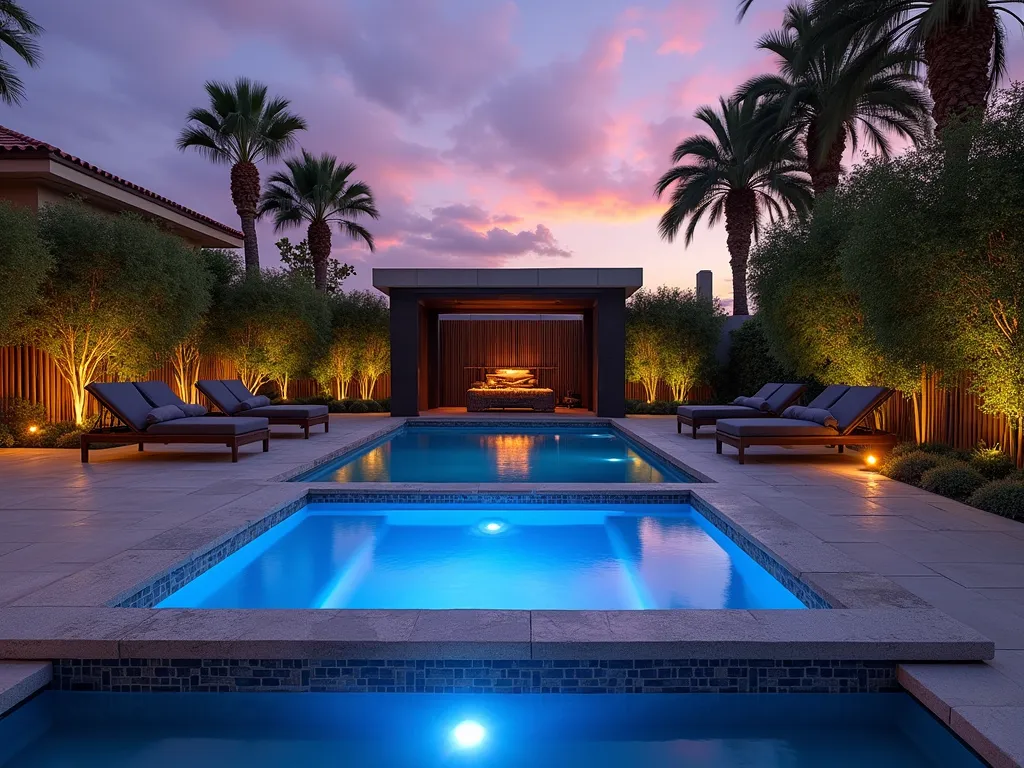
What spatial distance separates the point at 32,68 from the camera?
10148 millimetres

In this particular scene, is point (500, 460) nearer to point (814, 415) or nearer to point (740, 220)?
point (814, 415)

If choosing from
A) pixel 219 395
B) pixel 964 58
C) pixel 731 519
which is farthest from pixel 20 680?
pixel 964 58

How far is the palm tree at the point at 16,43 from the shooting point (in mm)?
9859

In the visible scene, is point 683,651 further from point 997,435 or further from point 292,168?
point 292,168

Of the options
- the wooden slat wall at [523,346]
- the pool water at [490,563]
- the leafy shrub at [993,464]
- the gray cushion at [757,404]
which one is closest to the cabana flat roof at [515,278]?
the wooden slat wall at [523,346]

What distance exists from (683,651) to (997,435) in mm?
5817

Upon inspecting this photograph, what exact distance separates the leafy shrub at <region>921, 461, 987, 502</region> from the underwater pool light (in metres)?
4.84

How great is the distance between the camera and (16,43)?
32.6ft

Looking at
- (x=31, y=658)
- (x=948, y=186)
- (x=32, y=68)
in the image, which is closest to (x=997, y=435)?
(x=948, y=186)

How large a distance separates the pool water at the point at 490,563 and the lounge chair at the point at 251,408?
4.44m

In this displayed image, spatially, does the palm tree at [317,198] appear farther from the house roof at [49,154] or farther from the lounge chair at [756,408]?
the lounge chair at [756,408]

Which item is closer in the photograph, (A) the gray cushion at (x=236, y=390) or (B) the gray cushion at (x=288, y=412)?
(A) the gray cushion at (x=236, y=390)

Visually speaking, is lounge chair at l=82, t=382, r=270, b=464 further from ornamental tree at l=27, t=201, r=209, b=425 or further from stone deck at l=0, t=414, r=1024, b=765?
ornamental tree at l=27, t=201, r=209, b=425

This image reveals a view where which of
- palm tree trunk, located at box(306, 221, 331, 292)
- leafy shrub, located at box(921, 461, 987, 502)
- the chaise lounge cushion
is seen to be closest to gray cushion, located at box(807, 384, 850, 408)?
leafy shrub, located at box(921, 461, 987, 502)
